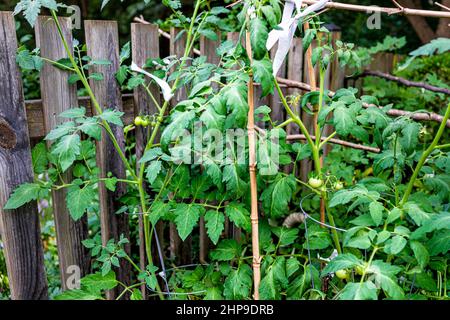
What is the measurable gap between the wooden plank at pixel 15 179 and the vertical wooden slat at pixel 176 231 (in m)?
0.65

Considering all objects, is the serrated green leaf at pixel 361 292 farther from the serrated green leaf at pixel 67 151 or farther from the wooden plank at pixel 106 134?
the wooden plank at pixel 106 134

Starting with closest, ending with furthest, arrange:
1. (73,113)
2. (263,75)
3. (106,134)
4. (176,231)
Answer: (263,75), (73,113), (106,134), (176,231)

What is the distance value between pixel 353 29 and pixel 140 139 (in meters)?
4.76

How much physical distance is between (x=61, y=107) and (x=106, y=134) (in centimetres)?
23

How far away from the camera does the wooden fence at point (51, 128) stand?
1707mm

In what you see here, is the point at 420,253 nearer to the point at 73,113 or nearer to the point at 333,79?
the point at 73,113

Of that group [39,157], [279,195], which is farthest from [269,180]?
[39,157]

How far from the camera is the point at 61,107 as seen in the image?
71.9 inches

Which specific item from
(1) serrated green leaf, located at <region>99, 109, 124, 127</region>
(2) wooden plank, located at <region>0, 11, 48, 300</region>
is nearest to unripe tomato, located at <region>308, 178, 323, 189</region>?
(1) serrated green leaf, located at <region>99, 109, 124, 127</region>

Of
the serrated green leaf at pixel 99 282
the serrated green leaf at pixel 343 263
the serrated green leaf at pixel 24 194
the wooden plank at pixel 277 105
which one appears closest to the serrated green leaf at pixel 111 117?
the serrated green leaf at pixel 24 194

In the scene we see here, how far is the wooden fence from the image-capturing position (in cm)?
171
